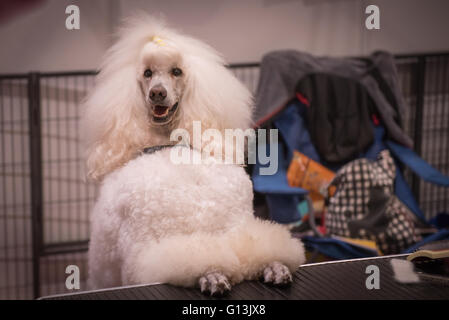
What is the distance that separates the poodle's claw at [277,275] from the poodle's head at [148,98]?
0.34 meters

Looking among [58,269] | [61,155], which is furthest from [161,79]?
[58,269]

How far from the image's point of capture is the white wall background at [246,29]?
1387 mm

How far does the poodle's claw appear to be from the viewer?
0.95m

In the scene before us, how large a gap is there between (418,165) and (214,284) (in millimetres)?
1360

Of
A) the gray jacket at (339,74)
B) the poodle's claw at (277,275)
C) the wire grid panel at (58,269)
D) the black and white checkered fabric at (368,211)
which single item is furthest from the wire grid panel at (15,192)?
the poodle's claw at (277,275)

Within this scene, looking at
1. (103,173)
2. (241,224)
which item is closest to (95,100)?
(103,173)

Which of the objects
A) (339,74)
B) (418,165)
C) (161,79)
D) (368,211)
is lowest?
(368,211)

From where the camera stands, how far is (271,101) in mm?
2072

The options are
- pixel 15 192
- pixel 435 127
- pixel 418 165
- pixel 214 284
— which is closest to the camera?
pixel 214 284

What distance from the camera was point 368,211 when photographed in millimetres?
1828

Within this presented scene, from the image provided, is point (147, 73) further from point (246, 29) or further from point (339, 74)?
point (339, 74)

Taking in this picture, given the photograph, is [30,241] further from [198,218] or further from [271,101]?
[198,218]

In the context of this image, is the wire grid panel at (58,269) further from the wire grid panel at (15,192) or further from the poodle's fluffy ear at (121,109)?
the poodle's fluffy ear at (121,109)
